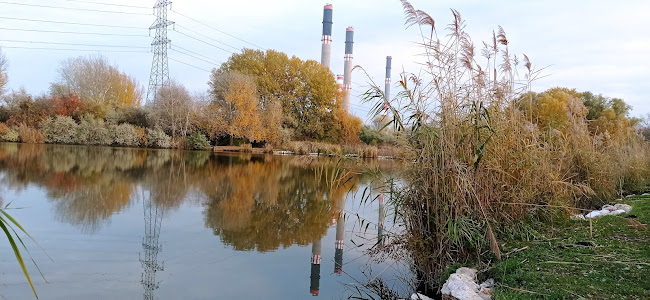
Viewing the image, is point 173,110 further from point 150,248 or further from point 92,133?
point 150,248

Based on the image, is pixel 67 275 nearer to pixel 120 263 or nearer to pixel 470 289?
pixel 120 263

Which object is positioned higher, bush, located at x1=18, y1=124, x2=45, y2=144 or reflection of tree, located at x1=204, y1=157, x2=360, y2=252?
bush, located at x1=18, y1=124, x2=45, y2=144

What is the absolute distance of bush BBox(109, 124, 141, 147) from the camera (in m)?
25.6

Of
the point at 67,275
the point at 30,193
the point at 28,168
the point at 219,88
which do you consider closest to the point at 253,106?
the point at 219,88

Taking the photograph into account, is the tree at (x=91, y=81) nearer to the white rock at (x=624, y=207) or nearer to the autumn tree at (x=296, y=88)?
the autumn tree at (x=296, y=88)

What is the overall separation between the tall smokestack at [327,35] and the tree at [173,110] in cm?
1737

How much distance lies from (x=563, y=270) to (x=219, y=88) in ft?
87.0

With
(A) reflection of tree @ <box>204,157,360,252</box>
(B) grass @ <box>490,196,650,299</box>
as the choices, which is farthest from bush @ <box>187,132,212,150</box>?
(B) grass @ <box>490,196,650,299</box>

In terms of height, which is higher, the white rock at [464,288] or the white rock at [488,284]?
the white rock at [464,288]

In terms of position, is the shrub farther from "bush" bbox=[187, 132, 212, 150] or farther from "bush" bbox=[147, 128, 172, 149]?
"bush" bbox=[187, 132, 212, 150]

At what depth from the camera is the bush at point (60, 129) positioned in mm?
24281

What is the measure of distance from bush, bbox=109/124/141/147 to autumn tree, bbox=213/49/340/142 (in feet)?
27.8

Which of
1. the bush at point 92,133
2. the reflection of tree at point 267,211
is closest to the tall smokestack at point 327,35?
the bush at point 92,133

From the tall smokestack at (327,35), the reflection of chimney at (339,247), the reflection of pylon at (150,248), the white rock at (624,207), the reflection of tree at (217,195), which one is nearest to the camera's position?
the reflection of pylon at (150,248)
